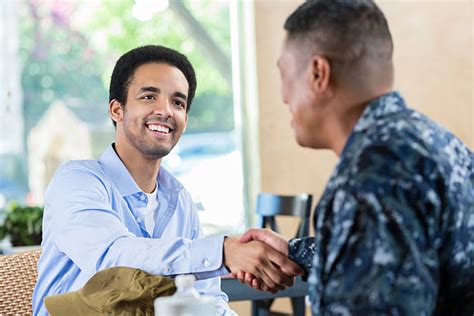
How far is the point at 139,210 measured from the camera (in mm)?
2176

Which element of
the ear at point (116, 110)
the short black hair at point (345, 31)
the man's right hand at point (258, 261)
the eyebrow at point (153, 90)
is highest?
the short black hair at point (345, 31)

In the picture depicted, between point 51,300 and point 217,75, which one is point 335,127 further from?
point 217,75

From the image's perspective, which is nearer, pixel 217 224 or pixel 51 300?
pixel 51 300

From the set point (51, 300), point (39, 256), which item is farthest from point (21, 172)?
point (51, 300)

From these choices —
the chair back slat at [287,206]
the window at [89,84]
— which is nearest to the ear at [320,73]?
the chair back slat at [287,206]

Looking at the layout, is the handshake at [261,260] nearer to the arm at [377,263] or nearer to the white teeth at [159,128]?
the white teeth at [159,128]

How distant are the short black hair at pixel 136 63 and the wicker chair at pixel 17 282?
0.46 metres

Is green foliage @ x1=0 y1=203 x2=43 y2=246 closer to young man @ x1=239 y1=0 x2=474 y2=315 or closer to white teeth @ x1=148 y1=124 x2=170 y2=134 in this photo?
white teeth @ x1=148 y1=124 x2=170 y2=134

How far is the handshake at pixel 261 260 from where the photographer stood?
6.00 feet

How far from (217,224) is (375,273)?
4529mm

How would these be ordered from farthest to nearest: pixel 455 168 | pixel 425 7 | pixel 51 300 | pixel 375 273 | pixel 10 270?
pixel 425 7 → pixel 10 270 → pixel 51 300 → pixel 455 168 → pixel 375 273

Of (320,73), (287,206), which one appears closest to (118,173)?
(320,73)

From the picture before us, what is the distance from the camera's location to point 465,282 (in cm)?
125

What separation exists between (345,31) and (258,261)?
694mm
